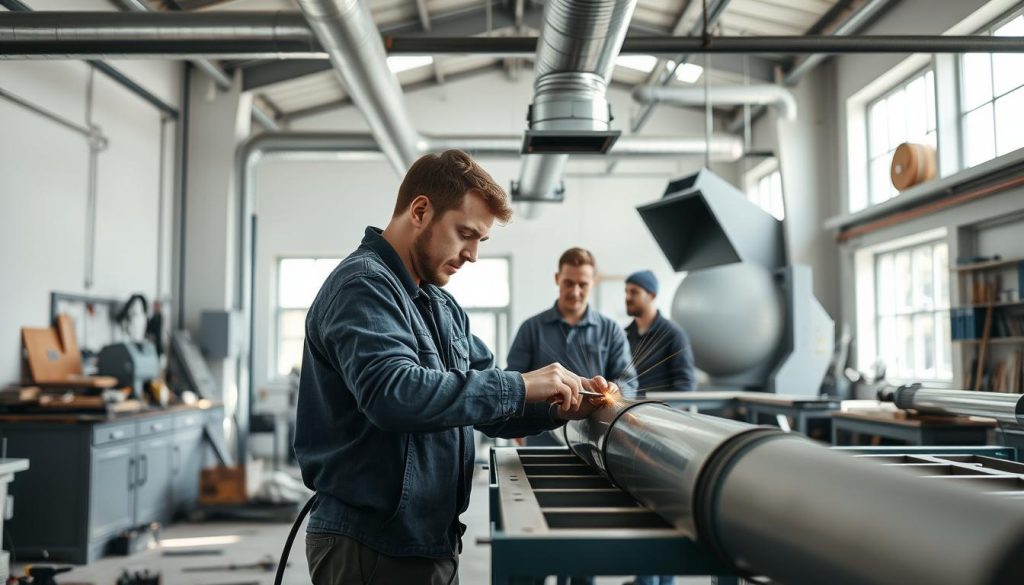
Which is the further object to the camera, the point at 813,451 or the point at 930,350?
the point at 930,350

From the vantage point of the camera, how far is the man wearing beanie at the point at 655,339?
12.7 feet

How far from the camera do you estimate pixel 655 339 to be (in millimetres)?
3865

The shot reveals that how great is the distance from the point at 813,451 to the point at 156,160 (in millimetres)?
6797

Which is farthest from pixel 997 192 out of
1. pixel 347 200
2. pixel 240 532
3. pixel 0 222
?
pixel 347 200

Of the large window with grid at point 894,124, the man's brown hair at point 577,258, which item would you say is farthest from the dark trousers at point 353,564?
the large window with grid at point 894,124

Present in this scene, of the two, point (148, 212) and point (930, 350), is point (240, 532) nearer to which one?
point (148, 212)

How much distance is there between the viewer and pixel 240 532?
5109 millimetres

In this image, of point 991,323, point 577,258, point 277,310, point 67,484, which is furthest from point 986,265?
point 277,310

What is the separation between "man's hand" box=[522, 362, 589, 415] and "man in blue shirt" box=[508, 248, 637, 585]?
182cm

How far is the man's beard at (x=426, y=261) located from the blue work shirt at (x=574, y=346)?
5.85ft

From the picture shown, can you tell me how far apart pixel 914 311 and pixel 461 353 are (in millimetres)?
5900

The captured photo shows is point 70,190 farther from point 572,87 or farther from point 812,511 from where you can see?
point 812,511

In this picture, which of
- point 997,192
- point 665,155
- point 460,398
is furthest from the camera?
point 665,155

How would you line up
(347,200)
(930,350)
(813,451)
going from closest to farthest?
(813,451)
(930,350)
(347,200)
